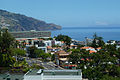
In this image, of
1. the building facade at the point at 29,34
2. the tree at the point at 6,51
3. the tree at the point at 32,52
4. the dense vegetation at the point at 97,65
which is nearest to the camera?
A: the dense vegetation at the point at 97,65

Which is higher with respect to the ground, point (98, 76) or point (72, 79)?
point (72, 79)

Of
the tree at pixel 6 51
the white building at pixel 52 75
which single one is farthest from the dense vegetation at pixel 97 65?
the tree at pixel 6 51

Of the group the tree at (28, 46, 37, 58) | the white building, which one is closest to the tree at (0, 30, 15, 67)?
the white building

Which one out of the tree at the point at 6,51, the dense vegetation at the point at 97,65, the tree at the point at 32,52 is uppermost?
the tree at the point at 6,51

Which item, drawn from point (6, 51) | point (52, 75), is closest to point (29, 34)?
point (6, 51)

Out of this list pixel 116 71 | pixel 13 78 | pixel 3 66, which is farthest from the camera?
pixel 3 66

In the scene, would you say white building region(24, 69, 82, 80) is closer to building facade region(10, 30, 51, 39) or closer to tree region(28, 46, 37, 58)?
tree region(28, 46, 37, 58)

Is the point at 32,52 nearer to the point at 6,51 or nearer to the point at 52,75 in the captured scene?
the point at 6,51

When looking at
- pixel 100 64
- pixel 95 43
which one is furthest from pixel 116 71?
pixel 95 43

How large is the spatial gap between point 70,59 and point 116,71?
41.3 ft

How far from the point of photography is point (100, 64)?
40938 millimetres

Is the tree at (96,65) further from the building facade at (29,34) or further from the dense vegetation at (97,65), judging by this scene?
the building facade at (29,34)

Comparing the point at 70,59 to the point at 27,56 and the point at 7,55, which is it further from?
the point at 27,56

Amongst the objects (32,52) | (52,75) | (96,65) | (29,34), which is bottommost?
(32,52)
